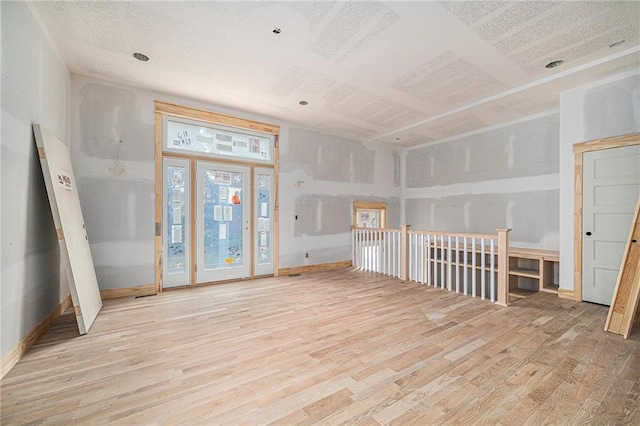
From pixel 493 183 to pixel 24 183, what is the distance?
6963 millimetres

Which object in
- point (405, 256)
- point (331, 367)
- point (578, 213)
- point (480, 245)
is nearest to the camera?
point (331, 367)

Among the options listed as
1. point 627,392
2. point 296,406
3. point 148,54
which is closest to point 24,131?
point 148,54

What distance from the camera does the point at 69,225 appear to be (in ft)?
9.25

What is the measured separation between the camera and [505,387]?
6.01ft

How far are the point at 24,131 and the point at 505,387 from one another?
4.38m

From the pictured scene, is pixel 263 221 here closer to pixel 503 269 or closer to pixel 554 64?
pixel 503 269

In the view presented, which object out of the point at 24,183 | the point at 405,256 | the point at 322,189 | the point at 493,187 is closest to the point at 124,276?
the point at 24,183

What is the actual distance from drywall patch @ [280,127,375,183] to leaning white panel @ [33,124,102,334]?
Result: 3.13 metres

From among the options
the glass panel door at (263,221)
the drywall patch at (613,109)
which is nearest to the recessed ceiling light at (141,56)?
the glass panel door at (263,221)

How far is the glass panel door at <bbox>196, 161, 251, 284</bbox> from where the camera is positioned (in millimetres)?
4453

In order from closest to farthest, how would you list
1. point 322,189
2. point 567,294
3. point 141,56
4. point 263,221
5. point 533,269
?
point 141,56
point 567,294
point 533,269
point 263,221
point 322,189

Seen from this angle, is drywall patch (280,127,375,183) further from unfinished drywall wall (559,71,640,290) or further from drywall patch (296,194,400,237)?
unfinished drywall wall (559,71,640,290)

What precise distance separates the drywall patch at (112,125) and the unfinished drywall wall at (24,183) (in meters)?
0.65

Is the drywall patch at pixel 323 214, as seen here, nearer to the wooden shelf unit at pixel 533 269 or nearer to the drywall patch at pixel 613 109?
the wooden shelf unit at pixel 533 269
